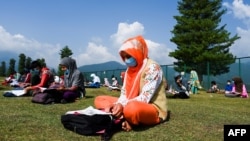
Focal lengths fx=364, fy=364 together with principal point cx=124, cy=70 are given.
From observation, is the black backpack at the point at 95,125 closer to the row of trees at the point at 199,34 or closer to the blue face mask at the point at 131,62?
the blue face mask at the point at 131,62

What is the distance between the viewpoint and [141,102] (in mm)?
5977

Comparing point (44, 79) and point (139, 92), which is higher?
point (44, 79)

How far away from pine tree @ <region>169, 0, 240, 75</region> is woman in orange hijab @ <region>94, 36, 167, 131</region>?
115ft

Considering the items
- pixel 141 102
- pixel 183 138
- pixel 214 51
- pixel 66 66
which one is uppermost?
pixel 214 51

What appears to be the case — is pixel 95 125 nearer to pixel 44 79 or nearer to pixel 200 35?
pixel 44 79

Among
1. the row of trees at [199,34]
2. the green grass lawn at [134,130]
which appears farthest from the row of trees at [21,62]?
the green grass lawn at [134,130]

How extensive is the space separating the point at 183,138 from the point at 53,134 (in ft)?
6.61

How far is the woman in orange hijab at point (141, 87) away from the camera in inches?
234

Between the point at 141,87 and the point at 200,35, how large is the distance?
126 feet

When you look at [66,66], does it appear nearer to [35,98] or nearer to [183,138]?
[35,98]

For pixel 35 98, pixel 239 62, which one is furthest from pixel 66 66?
pixel 239 62

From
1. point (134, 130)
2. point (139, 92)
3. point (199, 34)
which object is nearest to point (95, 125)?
point (134, 130)

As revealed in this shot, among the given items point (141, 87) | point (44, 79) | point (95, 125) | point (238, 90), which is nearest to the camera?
point (95, 125)

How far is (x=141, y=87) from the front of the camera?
6.37 m
